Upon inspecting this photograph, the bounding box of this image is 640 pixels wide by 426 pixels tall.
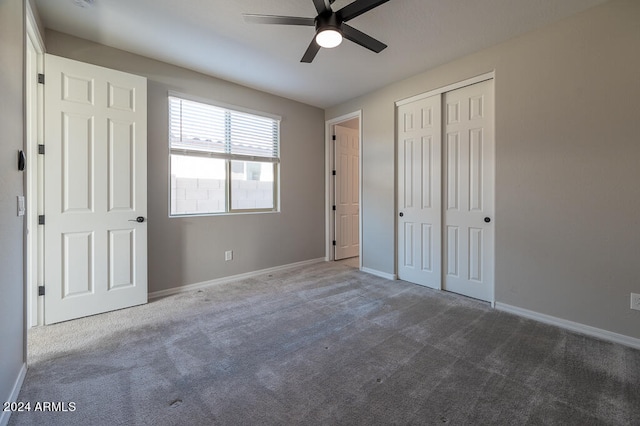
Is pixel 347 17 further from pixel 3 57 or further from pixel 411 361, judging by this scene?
pixel 411 361

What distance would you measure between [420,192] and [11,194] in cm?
373

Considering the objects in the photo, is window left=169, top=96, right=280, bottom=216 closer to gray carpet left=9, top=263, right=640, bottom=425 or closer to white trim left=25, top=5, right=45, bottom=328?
white trim left=25, top=5, right=45, bottom=328

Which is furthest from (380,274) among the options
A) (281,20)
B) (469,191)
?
(281,20)

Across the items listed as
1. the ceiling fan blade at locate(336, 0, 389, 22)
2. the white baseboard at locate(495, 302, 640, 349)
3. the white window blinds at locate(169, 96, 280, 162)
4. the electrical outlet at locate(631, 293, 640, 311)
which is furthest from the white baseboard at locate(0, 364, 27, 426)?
the electrical outlet at locate(631, 293, 640, 311)

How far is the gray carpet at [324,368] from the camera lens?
1502 mm

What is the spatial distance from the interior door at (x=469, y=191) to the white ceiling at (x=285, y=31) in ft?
1.92

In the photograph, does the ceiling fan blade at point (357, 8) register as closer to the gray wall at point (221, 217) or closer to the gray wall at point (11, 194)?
the gray wall at point (11, 194)

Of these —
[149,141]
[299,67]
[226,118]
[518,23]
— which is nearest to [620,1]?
[518,23]

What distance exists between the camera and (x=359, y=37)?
2.20m

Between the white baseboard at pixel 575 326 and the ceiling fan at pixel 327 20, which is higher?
the ceiling fan at pixel 327 20

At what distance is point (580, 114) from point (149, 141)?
4279 mm

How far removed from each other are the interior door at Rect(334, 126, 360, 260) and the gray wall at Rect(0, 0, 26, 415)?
397cm

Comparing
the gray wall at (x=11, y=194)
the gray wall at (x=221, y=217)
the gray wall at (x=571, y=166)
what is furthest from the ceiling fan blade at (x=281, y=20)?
the gray wall at (x=571, y=166)

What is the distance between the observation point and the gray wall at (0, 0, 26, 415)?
1.46 meters
